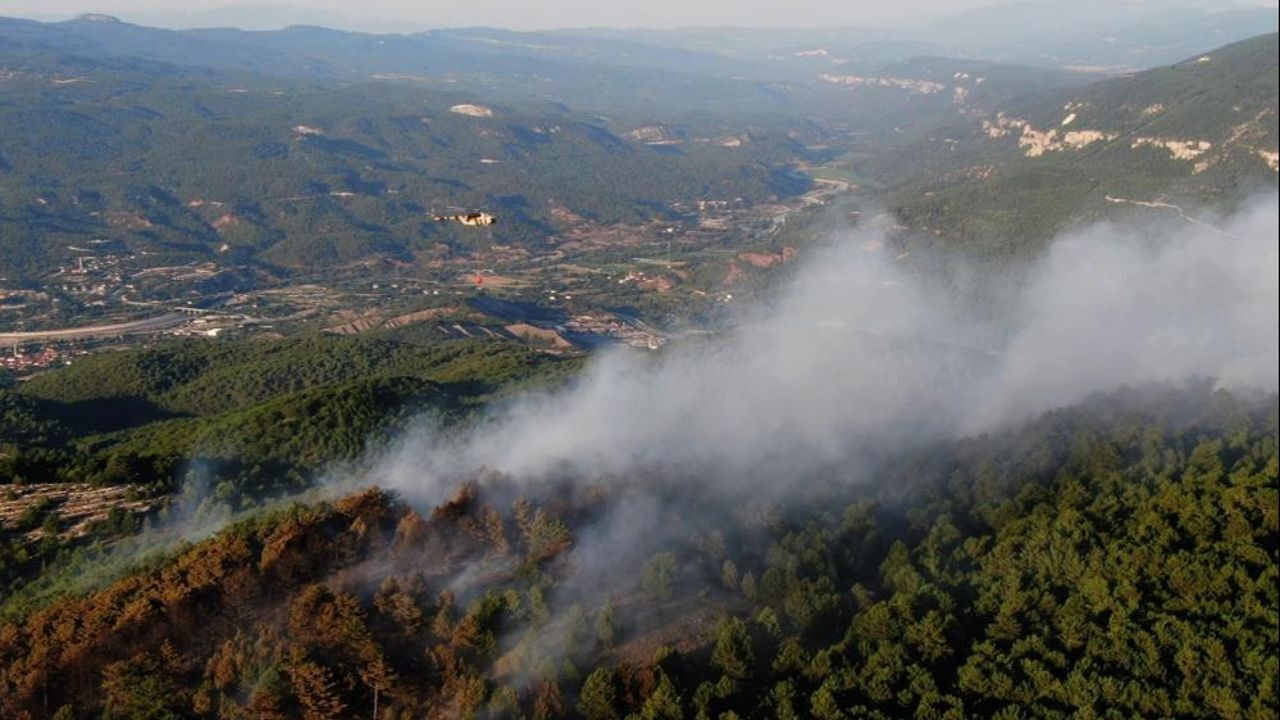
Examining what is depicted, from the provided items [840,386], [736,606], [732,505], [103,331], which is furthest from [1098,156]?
[103,331]

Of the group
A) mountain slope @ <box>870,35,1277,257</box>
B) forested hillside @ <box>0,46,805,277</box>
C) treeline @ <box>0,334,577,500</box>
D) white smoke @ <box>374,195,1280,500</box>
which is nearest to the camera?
white smoke @ <box>374,195,1280,500</box>

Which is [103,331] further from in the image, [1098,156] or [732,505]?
[1098,156]

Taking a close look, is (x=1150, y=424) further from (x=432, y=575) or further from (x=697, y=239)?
(x=697, y=239)

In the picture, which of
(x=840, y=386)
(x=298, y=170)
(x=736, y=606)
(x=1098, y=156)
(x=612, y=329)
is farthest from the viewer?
(x=298, y=170)

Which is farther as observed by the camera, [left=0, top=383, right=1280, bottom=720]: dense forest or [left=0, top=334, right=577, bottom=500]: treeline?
[left=0, top=334, right=577, bottom=500]: treeline

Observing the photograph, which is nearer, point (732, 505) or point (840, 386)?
point (732, 505)

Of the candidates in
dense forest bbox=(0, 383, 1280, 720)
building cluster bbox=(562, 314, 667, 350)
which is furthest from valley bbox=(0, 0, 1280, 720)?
building cluster bbox=(562, 314, 667, 350)

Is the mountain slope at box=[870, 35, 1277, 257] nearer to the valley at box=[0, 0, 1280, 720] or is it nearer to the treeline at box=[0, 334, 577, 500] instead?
the valley at box=[0, 0, 1280, 720]
